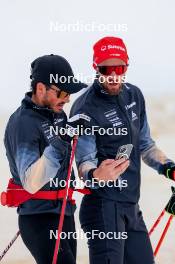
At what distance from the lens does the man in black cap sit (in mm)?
3518

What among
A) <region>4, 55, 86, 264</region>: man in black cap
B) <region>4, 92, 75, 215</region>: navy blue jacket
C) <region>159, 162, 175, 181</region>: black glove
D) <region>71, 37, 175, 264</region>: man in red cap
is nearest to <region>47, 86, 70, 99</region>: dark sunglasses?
<region>4, 55, 86, 264</region>: man in black cap

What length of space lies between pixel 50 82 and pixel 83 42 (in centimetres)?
780

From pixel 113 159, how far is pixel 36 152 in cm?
46

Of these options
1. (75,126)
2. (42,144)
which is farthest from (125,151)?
(42,144)

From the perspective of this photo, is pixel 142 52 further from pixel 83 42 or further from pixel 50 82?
pixel 50 82

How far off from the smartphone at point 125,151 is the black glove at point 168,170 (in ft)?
1.22

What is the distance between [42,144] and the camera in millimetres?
3607

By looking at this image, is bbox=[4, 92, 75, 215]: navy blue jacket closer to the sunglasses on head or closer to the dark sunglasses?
the dark sunglasses

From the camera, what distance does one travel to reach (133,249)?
3922 mm

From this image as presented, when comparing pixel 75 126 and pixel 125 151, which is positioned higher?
pixel 75 126

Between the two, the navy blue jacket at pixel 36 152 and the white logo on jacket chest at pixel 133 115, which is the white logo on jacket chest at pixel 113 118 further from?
the navy blue jacket at pixel 36 152

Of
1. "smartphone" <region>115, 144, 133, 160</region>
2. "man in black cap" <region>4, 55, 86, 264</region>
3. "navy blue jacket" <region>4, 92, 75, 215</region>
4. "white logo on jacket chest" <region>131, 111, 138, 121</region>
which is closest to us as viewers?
"navy blue jacket" <region>4, 92, 75, 215</region>

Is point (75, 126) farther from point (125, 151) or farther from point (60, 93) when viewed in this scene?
point (125, 151)

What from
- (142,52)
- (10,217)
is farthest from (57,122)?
(142,52)
